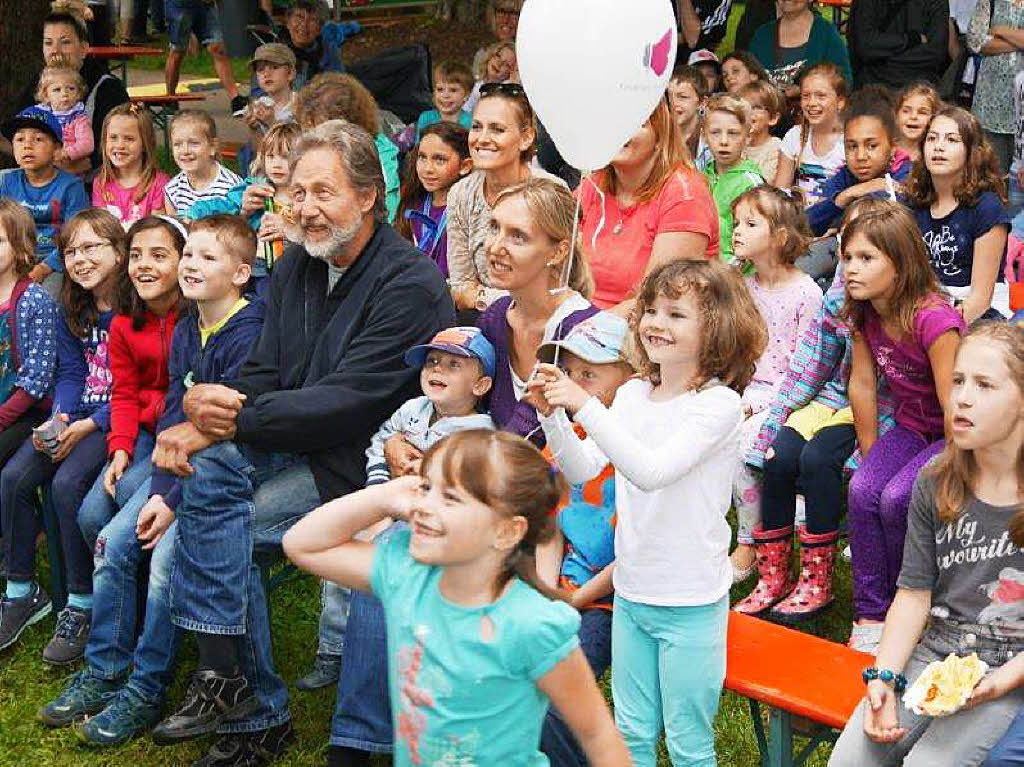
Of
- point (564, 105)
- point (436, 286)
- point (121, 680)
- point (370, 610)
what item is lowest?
point (121, 680)

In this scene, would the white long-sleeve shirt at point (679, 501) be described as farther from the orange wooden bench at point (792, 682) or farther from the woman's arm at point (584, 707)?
the woman's arm at point (584, 707)

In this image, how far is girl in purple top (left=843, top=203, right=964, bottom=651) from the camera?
161 inches

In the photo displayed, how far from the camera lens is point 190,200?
633 cm

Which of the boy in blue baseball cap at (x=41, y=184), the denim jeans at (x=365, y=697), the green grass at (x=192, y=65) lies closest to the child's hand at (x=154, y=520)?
the denim jeans at (x=365, y=697)

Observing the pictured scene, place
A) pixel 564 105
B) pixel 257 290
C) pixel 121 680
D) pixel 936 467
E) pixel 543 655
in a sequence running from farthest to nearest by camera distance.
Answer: pixel 257 290 < pixel 121 680 < pixel 564 105 < pixel 936 467 < pixel 543 655

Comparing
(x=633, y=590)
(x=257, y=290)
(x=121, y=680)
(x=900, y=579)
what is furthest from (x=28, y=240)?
(x=900, y=579)

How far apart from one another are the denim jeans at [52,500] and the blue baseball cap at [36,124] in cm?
237

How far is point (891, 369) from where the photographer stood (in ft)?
14.0

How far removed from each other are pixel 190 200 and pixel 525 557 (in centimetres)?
405

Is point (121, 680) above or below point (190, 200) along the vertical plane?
below

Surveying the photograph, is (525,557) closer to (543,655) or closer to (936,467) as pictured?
(543,655)

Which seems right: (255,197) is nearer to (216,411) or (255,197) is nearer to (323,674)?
(216,411)

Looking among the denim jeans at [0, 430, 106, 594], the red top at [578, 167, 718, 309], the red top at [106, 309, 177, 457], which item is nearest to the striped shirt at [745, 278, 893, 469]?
the red top at [578, 167, 718, 309]

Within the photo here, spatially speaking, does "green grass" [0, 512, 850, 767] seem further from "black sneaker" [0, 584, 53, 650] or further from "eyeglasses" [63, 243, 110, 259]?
"eyeglasses" [63, 243, 110, 259]
